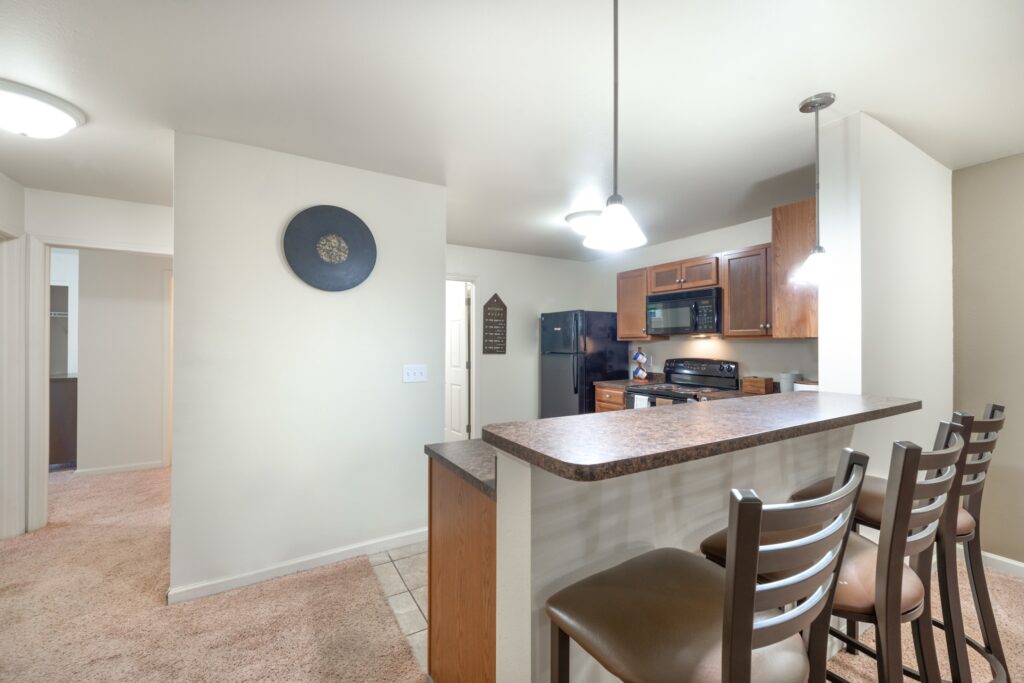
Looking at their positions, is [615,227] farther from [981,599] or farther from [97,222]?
[97,222]

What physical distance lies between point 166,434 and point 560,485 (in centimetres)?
486

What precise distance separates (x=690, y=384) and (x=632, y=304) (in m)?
0.95

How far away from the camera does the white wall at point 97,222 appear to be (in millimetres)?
2939

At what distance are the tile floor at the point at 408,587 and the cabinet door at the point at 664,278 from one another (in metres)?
2.96

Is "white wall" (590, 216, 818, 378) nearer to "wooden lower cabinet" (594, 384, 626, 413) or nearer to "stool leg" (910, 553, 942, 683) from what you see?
"wooden lower cabinet" (594, 384, 626, 413)

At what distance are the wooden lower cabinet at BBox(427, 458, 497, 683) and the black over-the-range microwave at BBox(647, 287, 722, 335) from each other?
2.89 m

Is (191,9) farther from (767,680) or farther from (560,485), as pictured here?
(767,680)

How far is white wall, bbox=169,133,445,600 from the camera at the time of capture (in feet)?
7.19

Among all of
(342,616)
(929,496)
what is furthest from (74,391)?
(929,496)

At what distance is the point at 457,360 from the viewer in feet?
16.6

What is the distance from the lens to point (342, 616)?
2.05 m

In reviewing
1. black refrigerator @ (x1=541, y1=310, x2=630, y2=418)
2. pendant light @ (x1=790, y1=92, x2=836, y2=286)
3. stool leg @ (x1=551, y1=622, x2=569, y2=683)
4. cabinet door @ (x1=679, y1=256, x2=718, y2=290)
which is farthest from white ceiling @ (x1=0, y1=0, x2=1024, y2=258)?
black refrigerator @ (x1=541, y1=310, x2=630, y2=418)

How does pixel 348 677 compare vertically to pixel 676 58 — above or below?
below

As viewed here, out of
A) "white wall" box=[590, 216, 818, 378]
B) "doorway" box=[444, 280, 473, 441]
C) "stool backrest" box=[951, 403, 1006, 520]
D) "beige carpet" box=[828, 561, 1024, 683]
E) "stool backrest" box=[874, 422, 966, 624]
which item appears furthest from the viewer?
"doorway" box=[444, 280, 473, 441]
